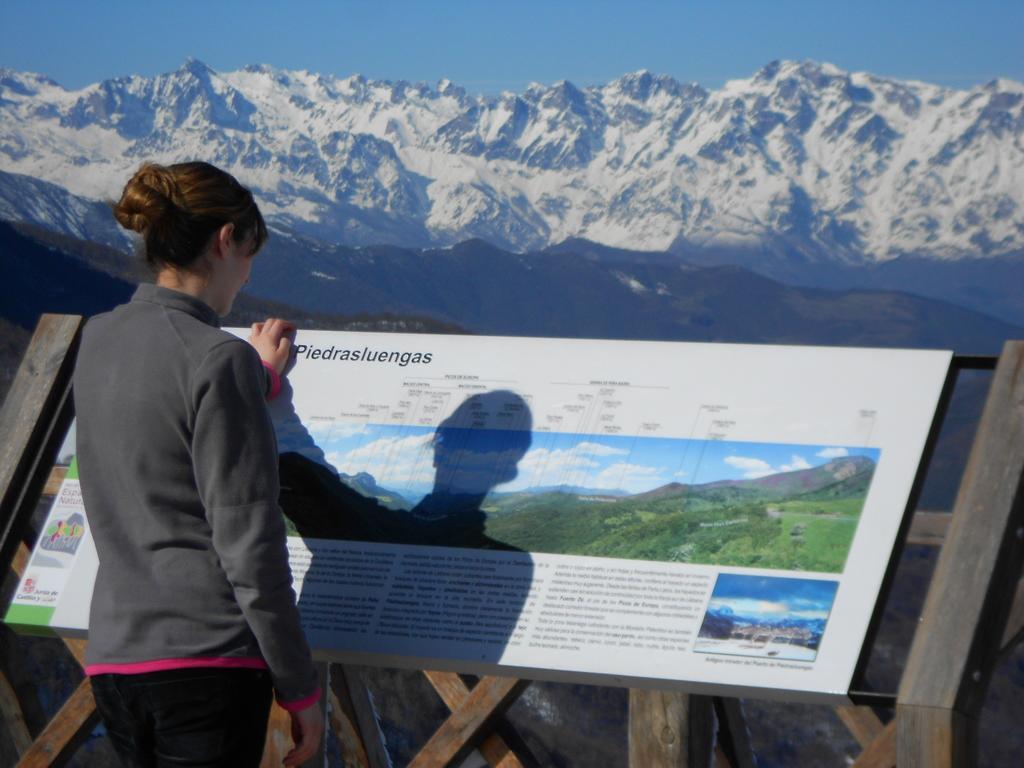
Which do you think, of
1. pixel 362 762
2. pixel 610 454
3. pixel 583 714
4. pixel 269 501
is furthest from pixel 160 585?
pixel 583 714

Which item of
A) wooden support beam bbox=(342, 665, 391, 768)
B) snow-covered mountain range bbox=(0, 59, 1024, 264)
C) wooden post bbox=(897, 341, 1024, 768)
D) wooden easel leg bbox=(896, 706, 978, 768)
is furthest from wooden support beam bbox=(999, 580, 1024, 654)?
snow-covered mountain range bbox=(0, 59, 1024, 264)

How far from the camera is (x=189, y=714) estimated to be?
1.23m

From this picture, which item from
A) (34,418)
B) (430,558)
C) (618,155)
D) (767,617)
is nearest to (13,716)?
(34,418)

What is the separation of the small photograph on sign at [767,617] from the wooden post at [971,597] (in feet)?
0.42

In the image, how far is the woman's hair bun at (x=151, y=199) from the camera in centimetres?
128

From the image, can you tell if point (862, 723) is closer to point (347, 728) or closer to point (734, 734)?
point (734, 734)

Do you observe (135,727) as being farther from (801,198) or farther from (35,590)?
(801,198)

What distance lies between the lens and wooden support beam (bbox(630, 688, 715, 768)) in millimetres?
1578

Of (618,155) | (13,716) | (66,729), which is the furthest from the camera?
(618,155)

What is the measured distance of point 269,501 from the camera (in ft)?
3.96

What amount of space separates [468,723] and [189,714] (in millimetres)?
644

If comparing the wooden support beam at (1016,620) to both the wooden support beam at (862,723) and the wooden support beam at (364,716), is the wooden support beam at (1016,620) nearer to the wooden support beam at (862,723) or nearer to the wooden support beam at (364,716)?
the wooden support beam at (862,723)

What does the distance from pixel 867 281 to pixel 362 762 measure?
7603 centimetres

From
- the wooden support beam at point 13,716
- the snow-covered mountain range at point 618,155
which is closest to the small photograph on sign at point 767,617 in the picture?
the wooden support beam at point 13,716
